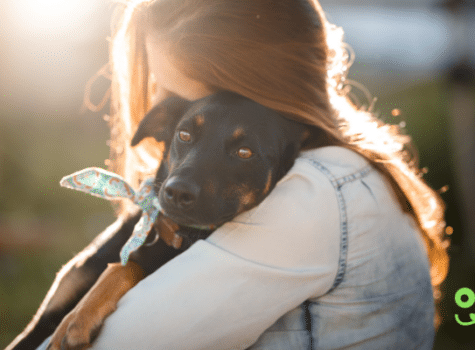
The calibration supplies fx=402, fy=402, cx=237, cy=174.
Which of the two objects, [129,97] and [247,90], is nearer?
[247,90]

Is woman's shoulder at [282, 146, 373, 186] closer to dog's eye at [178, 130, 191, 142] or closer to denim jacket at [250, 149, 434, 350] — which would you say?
denim jacket at [250, 149, 434, 350]

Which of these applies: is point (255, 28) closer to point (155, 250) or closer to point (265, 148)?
point (265, 148)

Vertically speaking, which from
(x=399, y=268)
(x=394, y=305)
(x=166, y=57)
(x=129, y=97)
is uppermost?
(x=166, y=57)

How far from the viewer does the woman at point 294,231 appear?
1.19m

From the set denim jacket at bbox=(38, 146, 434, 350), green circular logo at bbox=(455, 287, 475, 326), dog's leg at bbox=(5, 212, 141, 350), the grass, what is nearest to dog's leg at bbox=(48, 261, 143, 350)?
denim jacket at bbox=(38, 146, 434, 350)

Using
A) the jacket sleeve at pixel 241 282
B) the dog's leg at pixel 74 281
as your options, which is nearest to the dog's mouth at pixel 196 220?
the jacket sleeve at pixel 241 282

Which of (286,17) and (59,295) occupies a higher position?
(286,17)

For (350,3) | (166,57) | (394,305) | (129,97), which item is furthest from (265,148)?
(350,3)

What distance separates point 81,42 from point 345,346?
4.36m

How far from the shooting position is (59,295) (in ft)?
6.11

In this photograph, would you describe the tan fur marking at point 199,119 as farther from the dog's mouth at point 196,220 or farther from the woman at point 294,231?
the dog's mouth at point 196,220

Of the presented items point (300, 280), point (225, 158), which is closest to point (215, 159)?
point (225, 158)

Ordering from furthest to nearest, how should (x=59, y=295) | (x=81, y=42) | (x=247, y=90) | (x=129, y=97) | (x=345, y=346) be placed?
(x=81, y=42) < (x=129, y=97) < (x=59, y=295) < (x=247, y=90) < (x=345, y=346)

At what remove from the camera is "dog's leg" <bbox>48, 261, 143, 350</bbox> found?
1.38 m
